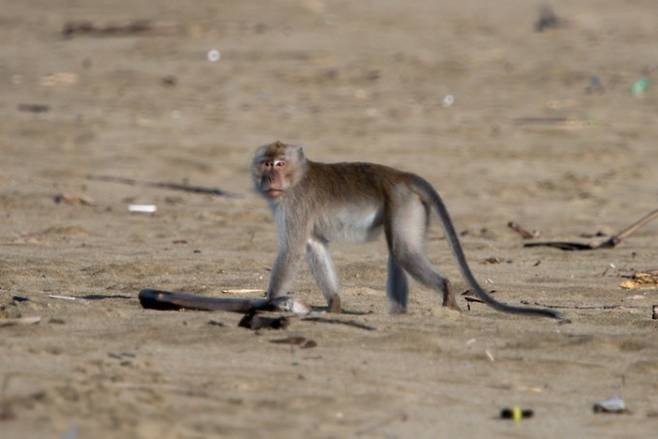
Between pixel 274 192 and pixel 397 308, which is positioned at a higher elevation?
pixel 274 192

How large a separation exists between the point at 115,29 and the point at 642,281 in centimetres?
1667

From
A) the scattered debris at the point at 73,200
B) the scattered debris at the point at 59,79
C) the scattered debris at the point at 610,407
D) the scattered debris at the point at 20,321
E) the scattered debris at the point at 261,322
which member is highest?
the scattered debris at the point at 59,79

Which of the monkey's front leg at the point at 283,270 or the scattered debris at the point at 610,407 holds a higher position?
the monkey's front leg at the point at 283,270

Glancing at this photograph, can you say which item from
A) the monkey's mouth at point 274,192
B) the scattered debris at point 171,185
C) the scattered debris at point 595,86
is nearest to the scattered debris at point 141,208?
the scattered debris at point 171,185

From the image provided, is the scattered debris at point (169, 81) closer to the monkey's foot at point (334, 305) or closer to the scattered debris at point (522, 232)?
the scattered debris at point (522, 232)

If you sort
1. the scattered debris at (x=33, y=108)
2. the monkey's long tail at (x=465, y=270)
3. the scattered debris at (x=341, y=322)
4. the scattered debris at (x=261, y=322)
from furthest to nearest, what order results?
the scattered debris at (x=33, y=108) < the monkey's long tail at (x=465, y=270) < the scattered debris at (x=341, y=322) < the scattered debris at (x=261, y=322)

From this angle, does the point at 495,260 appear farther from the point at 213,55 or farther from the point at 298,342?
the point at 213,55

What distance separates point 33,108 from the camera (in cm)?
1878

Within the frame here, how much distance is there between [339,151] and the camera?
16547mm

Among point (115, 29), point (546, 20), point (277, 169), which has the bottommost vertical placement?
point (277, 169)

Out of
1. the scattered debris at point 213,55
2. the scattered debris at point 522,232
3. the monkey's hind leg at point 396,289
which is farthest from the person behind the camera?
the scattered debris at point 213,55

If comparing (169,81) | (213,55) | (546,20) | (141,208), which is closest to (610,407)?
(141,208)

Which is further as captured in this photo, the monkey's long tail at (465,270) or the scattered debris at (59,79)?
the scattered debris at (59,79)

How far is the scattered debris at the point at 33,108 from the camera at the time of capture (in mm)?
18608
